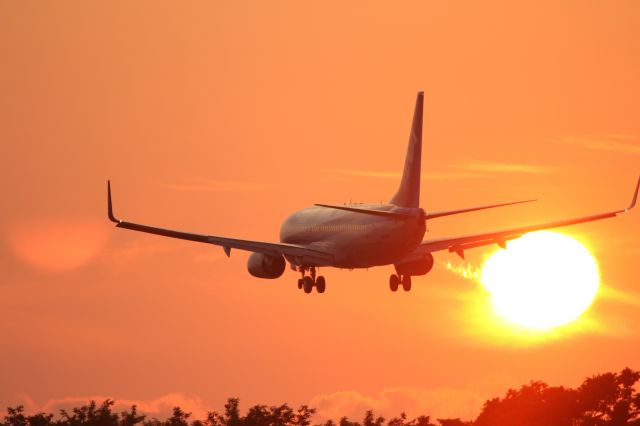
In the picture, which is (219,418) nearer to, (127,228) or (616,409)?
(127,228)

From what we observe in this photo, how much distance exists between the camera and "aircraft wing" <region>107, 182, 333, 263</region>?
12117 centimetres

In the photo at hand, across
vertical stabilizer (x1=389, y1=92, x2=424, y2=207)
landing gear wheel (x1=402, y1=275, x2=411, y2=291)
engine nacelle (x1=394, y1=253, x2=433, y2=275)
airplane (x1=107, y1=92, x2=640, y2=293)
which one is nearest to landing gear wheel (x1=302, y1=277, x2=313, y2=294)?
airplane (x1=107, y1=92, x2=640, y2=293)

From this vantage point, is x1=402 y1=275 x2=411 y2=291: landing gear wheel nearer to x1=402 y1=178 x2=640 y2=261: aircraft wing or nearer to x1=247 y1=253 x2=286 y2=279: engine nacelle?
x1=402 y1=178 x2=640 y2=261: aircraft wing

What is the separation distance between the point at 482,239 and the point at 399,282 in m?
6.42

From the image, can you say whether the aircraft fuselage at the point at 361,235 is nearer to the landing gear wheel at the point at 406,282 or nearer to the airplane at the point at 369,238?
the airplane at the point at 369,238

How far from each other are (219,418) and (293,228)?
16.4 metres

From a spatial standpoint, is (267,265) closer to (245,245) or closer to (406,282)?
(245,245)

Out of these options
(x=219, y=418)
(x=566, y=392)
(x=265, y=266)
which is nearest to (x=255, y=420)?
(x=219, y=418)

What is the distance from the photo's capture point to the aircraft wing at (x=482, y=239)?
125938 millimetres

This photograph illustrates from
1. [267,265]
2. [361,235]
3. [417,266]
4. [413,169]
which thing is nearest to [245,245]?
[267,265]

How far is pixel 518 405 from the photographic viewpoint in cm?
12644

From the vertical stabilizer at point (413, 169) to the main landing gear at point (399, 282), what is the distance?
9.55 metres

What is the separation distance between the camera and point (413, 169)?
120375 millimetres

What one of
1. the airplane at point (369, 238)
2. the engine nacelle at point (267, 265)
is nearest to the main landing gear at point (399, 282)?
the airplane at point (369, 238)
